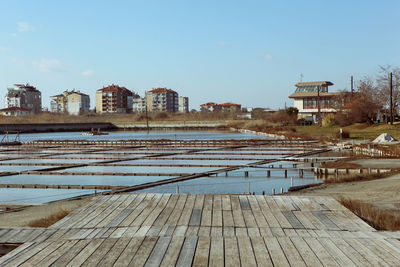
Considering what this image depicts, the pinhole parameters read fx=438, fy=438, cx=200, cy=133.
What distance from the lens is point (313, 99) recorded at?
6500 cm

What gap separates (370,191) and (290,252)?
868cm

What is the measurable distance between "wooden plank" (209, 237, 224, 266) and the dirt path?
216 inches

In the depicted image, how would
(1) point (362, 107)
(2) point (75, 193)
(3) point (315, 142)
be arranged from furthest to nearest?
1. (1) point (362, 107)
2. (3) point (315, 142)
3. (2) point (75, 193)

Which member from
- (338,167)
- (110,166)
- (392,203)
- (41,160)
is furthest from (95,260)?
(41,160)

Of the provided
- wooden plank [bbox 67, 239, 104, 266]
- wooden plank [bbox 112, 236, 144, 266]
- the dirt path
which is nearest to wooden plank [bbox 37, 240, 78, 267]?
wooden plank [bbox 67, 239, 104, 266]

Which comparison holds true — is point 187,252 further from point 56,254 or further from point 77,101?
point 77,101

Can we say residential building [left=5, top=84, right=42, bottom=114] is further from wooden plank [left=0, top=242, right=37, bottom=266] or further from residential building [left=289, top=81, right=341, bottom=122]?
wooden plank [left=0, top=242, right=37, bottom=266]

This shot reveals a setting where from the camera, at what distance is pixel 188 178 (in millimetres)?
16859

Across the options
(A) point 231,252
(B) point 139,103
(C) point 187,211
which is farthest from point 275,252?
(B) point 139,103

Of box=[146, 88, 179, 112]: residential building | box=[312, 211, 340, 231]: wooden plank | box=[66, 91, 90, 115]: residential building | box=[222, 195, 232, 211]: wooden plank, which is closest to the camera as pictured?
box=[312, 211, 340, 231]: wooden plank

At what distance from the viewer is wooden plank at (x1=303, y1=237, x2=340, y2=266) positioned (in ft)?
Result: 13.6

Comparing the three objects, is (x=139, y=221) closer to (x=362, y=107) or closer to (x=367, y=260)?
(x=367, y=260)

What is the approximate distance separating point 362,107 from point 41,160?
34.8m

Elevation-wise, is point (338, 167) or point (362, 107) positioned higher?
point (362, 107)
